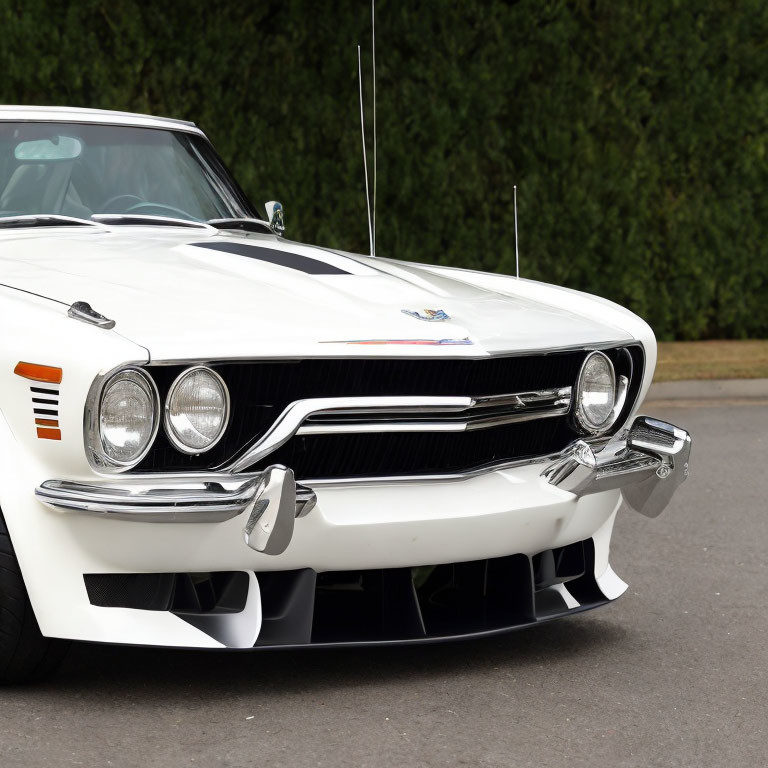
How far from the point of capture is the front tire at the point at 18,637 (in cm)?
343

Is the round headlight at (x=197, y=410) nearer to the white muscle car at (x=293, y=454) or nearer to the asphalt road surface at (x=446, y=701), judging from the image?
the white muscle car at (x=293, y=454)

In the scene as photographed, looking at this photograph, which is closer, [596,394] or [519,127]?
[596,394]

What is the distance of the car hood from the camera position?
3426mm

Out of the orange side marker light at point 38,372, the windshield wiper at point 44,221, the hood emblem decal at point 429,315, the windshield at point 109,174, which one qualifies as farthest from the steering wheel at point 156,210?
the orange side marker light at point 38,372

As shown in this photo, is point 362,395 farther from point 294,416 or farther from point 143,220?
point 143,220

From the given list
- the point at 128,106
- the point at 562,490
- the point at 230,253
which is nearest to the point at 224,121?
the point at 128,106

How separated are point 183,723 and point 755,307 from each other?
372 inches

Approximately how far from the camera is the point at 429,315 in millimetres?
3775

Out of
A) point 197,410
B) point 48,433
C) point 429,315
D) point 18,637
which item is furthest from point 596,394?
point 18,637

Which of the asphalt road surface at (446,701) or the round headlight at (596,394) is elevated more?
the round headlight at (596,394)

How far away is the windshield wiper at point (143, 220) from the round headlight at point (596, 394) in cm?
155

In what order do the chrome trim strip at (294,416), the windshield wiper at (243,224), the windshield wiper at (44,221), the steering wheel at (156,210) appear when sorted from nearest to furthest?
the chrome trim strip at (294,416) → the windshield wiper at (44,221) → the steering wheel at (156,210) → the windshield wiper at (243,224)

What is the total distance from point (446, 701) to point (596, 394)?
1048 millimetres

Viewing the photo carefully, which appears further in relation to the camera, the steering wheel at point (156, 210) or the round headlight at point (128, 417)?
the steering wheel at point (156, 210)
